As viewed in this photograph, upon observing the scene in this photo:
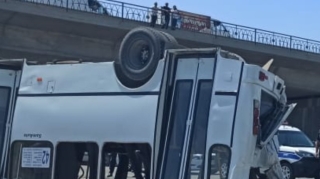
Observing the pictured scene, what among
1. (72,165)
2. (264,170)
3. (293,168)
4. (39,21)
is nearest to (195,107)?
(264,170)

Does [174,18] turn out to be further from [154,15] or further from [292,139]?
[292,139]

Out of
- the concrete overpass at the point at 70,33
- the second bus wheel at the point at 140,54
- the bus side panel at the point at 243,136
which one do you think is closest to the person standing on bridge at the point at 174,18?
the concrete overpass at the point at 70,33

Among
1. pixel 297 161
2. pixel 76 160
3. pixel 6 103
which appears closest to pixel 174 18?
pixel 297 161

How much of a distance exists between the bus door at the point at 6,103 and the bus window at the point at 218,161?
3154 mm

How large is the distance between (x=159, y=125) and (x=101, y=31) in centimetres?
2478

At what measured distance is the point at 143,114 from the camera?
27.2ft

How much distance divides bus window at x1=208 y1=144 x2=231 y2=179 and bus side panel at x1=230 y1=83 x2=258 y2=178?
0.09 meters

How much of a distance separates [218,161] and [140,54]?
1.68 metres

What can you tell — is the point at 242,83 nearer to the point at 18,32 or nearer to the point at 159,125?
the point at 159,125

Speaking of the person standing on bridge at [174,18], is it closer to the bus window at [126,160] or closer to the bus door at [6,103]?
the bus door at [6,103]

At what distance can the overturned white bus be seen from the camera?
7816 millimetres

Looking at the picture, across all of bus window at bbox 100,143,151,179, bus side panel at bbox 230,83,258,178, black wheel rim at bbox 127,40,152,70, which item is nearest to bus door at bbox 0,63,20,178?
bus window at bbox 100,143,151,179

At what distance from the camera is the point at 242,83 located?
7.83m

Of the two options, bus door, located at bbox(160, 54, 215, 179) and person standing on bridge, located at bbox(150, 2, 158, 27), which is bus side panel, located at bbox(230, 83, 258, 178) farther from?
person standing on bridge, located at bbox(150, 2, 158, 27)
